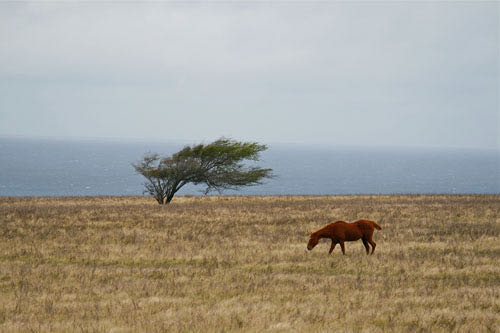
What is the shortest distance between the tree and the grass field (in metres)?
15.6

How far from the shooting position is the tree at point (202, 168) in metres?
40.4

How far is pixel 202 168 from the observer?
4125cm

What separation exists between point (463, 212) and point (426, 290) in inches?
645

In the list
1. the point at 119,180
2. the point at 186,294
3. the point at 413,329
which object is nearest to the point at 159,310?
the point at 186,294

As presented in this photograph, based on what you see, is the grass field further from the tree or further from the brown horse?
the tree

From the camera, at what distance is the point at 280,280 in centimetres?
1325

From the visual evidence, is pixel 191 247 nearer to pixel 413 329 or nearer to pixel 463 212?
pixel 413 329

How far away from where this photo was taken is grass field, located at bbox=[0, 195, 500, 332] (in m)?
9.80

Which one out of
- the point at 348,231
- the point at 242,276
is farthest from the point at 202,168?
the point at 242,276

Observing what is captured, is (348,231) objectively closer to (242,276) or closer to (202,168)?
(242,276)

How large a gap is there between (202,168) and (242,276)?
27881 mm

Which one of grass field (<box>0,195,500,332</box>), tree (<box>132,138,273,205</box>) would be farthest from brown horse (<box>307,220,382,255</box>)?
tree (<box>132,138,273,205</box>)

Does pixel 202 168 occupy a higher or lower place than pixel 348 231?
higher

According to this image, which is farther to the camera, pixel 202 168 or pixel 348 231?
pixel 202 168
